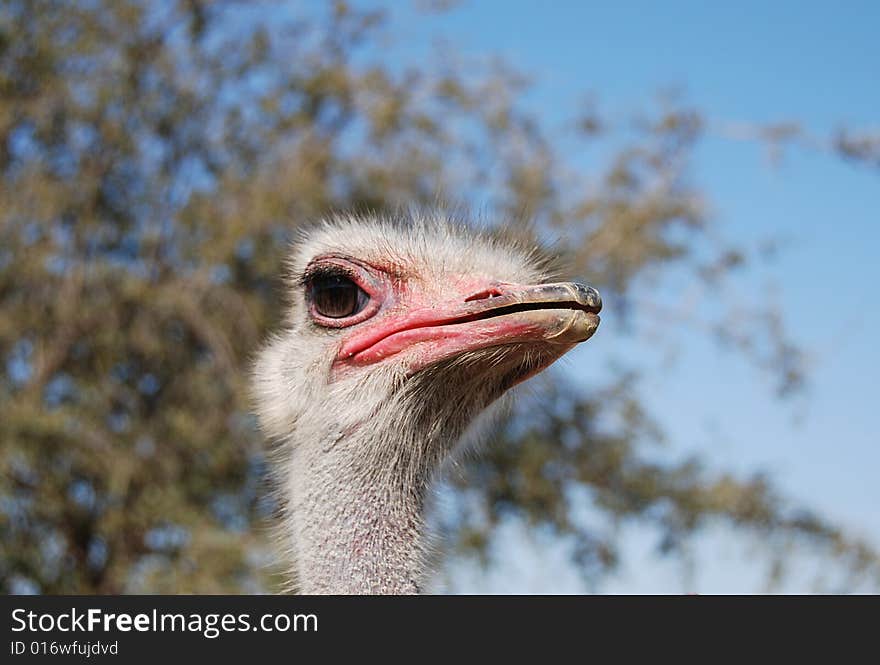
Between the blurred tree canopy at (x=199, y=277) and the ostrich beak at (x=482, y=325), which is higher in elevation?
the blurred tree canopy at (x=199, y=277)

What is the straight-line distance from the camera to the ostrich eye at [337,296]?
8.25 ft

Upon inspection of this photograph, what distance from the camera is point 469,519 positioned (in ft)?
24.3

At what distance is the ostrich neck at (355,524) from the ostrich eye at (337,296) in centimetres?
27

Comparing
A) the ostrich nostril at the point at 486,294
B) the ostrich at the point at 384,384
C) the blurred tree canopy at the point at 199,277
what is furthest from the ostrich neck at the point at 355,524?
the blurred tree canopy at the point at 199,277

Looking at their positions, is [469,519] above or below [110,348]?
below

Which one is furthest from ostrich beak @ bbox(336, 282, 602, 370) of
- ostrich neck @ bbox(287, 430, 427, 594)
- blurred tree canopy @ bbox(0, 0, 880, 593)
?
blurred tree canopy @ bbox(0, 0, 880, 593)

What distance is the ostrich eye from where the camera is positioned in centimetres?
251

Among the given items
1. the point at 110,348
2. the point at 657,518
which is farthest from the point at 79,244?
the point at 657,518

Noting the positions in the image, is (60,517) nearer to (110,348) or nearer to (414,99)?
(110,348)

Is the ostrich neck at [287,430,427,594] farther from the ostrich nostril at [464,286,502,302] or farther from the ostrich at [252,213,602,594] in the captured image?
the ostrich nostril at [464,286,502,302]

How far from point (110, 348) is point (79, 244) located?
0.66 meters

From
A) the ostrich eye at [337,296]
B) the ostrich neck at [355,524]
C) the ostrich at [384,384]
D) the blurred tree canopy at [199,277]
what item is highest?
the blurred tree canopy at [199,277]

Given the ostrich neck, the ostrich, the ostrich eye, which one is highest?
the ostrich eye

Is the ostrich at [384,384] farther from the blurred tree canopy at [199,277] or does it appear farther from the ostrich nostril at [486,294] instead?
the blurred tree canopy at [199,277]
